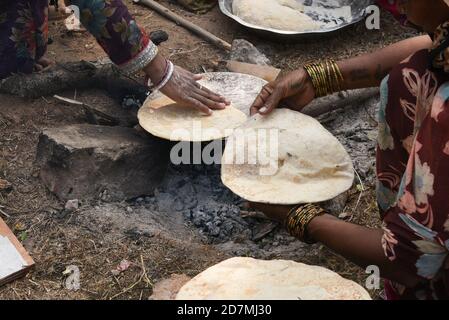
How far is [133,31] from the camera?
254 centimetres

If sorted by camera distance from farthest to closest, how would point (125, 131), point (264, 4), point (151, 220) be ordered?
point (264, 4) → point (125, 131) → point (151, 220)

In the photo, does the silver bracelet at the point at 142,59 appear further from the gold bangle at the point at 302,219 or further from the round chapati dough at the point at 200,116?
the gold bangle at the point at 302,219

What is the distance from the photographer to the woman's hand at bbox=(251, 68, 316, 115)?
7.66 ft

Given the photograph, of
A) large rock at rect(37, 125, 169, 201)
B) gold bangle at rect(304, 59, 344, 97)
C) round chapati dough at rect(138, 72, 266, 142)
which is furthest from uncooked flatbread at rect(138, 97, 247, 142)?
gold bangle at rect(304, 59, 344, 97)

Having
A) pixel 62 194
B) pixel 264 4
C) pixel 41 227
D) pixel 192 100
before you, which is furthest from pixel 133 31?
pixel 264 4

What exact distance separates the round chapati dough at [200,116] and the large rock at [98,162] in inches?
5.8

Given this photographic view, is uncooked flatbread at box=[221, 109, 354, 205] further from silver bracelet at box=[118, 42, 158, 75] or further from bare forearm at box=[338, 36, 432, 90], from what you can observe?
silver bracelet at box=[118, 42, 158, 75]

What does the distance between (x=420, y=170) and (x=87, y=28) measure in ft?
5.58

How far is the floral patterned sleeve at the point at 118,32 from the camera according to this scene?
97.6 inches

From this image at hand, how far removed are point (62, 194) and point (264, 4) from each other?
217 cm

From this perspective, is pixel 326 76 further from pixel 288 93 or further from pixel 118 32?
pixel 118 32

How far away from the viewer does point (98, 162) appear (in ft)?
8.28

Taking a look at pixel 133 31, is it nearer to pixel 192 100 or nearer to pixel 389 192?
pixel 192 100

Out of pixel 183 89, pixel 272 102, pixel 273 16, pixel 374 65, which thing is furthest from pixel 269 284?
pixel 273 16
